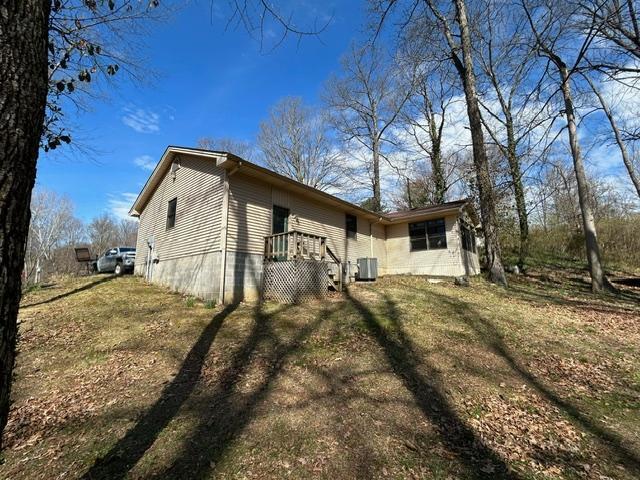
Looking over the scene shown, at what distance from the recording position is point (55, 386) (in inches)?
202

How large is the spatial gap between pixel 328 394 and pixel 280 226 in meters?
7.65

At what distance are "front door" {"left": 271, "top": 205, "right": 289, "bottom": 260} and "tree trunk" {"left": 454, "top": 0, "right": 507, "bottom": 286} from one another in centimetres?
768

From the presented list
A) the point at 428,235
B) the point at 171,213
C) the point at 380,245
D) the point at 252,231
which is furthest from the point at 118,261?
the point at 428,235

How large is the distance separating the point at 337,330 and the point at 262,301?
3682 millimetres

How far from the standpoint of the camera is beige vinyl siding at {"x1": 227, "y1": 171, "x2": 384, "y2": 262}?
9930mm

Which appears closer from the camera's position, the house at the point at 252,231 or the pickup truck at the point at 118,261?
the house at the point at 252,231

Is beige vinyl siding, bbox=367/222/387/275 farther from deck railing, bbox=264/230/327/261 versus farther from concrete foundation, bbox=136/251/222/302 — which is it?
concrete foundation, bbox=136/251/222/302

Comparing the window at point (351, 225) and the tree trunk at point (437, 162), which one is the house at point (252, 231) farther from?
the tree trunk at point (437, 162)

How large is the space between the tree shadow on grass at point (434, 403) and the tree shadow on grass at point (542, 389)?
1.34 metres

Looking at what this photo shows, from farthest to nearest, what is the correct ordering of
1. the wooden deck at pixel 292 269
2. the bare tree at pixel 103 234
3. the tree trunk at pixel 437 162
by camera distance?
1. the bare tree at pixel 103 234
2. the tree trunk at pixel 437 162
3. the wooden deck at pixel 292 269

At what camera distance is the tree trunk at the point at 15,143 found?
5.16 feet

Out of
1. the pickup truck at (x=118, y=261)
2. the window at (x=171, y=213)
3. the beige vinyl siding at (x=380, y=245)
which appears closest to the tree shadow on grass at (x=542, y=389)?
the beige vinyl siding at (x=380, y=245)

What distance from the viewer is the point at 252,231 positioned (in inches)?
407

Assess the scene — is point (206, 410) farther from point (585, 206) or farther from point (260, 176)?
point (585, 206)
